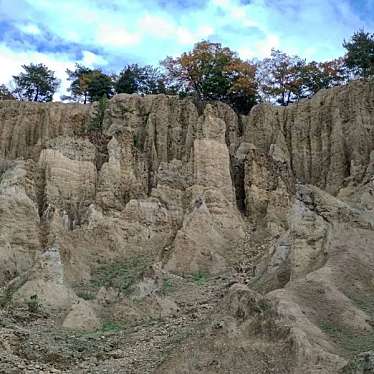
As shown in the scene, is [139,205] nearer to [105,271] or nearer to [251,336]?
[105,271]

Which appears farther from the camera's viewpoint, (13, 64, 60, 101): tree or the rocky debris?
(13, 64, 60, 101): tree

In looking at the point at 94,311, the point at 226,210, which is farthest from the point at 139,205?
the point at 94,311

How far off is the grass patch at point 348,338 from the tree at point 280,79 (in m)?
34.3

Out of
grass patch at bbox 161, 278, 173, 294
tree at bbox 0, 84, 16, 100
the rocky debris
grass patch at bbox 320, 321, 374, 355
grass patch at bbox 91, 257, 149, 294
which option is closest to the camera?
the rocky debris

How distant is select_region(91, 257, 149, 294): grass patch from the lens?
23388 mm

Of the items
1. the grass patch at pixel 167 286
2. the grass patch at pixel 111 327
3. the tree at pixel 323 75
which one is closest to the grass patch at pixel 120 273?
the grass patch at pixel 167 286

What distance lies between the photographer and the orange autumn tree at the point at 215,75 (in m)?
45.0

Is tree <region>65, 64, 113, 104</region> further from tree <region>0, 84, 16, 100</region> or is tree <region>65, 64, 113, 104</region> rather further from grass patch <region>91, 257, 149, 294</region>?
grass patch <region>91, 257, 149, 294</region>

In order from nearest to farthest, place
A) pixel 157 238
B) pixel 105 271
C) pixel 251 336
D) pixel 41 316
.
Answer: pixel 251 336, pixel 41 316, pixel 105 271, pixel 157 238

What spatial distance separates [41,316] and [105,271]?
6.96 m

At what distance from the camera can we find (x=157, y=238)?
28672mm

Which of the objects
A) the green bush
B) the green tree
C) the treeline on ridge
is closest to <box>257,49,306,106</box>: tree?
the treeline on ridge

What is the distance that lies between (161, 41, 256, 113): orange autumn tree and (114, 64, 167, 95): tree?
146cm

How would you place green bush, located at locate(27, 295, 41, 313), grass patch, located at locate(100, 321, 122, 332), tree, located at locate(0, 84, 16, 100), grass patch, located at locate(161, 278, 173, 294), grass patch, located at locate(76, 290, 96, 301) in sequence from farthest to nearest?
tree, located at locate(0, 84, 16, 100)
grass patch, located at locate(161, 278, 173, 294)
grass patch, located at locate(76, 290, 96, 301)
green bush, located at locate(27, 295, 41, 313)
grass patch, located at locate(100, 321, 122, 332)
